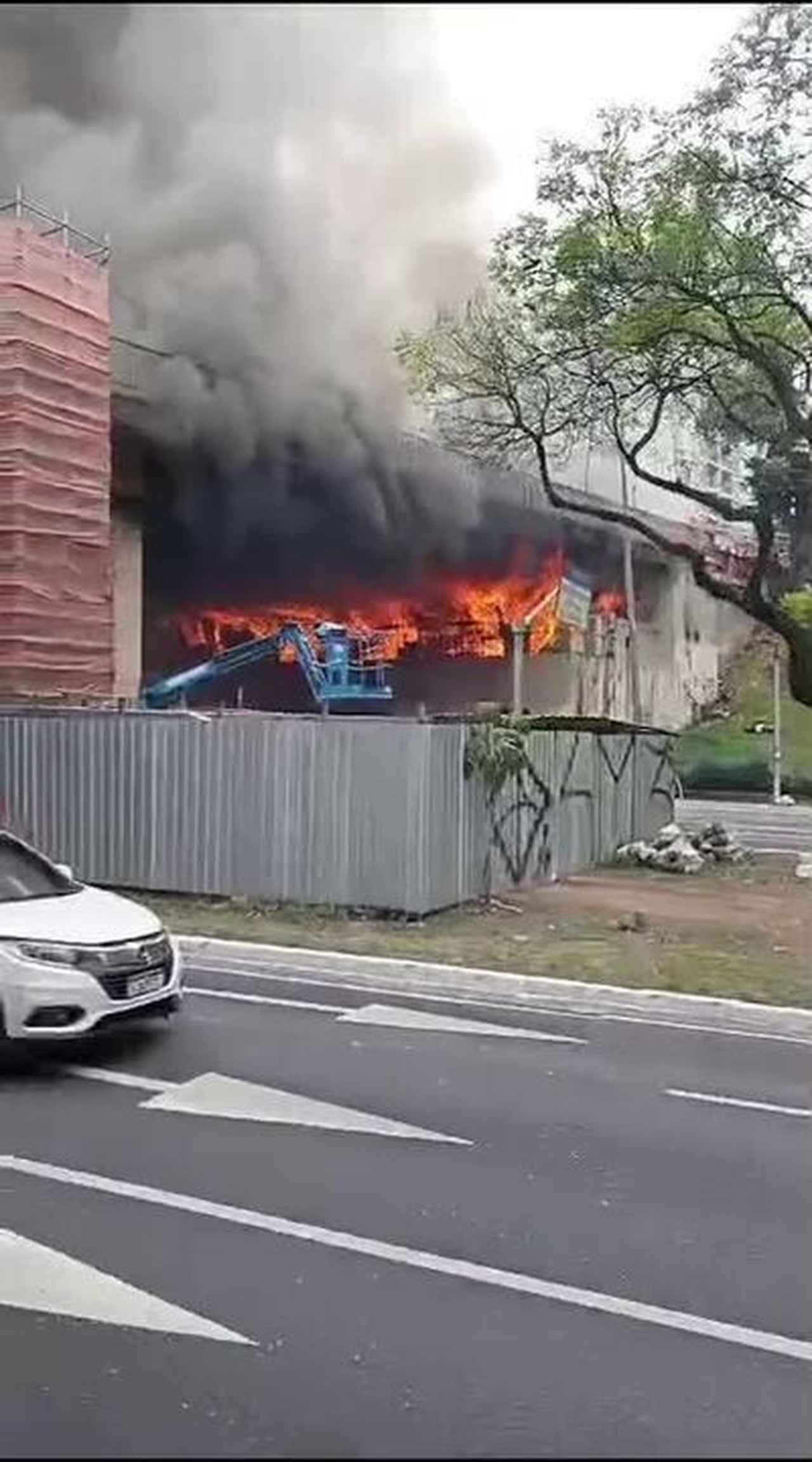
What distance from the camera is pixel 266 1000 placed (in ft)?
25.6

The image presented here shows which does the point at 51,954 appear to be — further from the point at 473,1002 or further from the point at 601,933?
the point at 601,933

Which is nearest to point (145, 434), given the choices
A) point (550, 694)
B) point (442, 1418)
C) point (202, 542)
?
point (202, 542)

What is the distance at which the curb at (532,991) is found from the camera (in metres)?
7.62

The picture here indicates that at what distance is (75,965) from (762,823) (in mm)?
13537

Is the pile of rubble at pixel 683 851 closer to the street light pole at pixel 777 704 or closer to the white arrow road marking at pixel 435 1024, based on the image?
the street light pole at pixel 777 704

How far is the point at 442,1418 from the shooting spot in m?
2.80

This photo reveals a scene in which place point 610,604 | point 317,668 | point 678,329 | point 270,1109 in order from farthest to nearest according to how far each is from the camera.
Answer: point 610,604
point 317,668
point 678,329
point 270,1109

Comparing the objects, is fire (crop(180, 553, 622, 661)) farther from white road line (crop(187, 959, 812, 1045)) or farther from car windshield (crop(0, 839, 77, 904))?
car windshield (crop(0, 839, 77, 904))

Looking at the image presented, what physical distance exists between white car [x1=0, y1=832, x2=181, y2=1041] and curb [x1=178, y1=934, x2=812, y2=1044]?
2268mm

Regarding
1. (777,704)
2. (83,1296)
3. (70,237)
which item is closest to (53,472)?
(70,237)

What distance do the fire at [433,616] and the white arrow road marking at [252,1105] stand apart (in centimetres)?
1071

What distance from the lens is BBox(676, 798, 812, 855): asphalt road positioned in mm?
17203

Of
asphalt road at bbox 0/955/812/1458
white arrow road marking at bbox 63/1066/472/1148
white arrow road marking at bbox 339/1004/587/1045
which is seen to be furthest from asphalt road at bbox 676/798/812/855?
white arrow road marking at bbox 63/1066/472/1148

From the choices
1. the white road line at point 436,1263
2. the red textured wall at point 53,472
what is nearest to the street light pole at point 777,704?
the red textured wall at point 53,472
